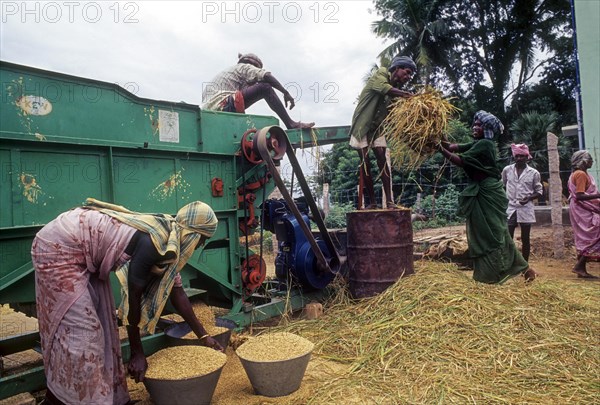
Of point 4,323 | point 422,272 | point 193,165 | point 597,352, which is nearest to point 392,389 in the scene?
point 597,352

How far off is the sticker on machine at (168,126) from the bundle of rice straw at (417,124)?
2.17 metres

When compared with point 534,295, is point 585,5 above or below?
above

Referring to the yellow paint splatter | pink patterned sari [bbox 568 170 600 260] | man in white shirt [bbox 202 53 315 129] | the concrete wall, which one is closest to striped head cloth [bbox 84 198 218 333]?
the yellow paint splatter

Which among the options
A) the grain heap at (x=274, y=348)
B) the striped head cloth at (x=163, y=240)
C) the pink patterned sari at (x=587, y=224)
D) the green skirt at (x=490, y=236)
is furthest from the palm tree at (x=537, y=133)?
the striped head cloth at (x=163, y=240)

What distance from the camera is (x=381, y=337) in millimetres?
3814

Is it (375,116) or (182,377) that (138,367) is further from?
(375,116)

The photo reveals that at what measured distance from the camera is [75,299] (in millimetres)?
2564

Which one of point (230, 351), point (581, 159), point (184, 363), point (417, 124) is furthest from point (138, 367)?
point (581, 159)

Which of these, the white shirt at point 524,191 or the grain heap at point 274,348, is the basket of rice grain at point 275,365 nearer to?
the grain heap at point 274,348

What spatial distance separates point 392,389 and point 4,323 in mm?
5098

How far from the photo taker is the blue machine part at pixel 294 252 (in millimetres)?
4918

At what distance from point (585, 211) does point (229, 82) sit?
5643 mm

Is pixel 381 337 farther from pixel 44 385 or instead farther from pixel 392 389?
pixel 44 385

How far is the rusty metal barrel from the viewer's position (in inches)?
192
